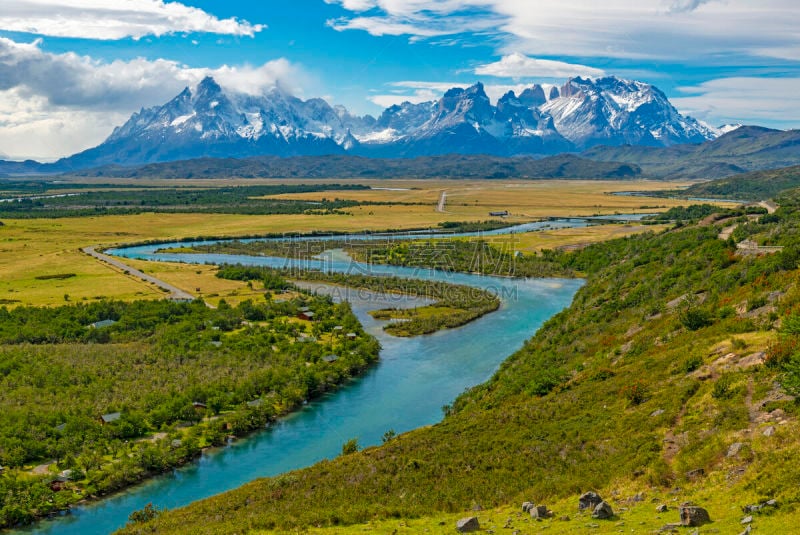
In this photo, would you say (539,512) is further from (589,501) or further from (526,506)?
(589,501)

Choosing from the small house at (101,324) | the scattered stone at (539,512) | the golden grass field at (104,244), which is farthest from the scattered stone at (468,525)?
the golden grass field at (104,244)

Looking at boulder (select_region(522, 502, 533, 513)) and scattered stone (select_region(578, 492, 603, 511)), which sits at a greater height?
scattered stone (select_region(578, 492, 603, 511))

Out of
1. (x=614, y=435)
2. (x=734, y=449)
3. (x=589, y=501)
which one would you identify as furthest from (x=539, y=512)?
(x=614, y=435)

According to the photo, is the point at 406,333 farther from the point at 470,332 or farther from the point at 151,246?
the point at 151,246

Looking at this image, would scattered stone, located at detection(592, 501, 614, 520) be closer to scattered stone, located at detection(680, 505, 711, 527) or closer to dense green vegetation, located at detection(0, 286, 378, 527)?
scattered stone, located at detection(680, 505, 711, 527)

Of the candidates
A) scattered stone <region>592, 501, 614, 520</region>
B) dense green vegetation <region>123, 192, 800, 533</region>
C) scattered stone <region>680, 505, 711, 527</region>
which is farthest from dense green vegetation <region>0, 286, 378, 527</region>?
scattered stone <region>680, 505, 711, 527</region>

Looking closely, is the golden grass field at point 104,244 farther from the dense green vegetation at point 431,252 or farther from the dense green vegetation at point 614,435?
the dense green vegetation at point 614,435

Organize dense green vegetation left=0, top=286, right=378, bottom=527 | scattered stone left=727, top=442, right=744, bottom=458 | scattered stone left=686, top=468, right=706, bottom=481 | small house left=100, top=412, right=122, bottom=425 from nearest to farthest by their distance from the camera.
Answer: scattered stone left=686, top=468, right=706, bottom=481 → scattered stone left=727, top=442, right=744, bottom=458 → dense green vegetation left=0, top=286, right=378, bottom=527 → small house left=100, top=412, right=122, bottom=425
